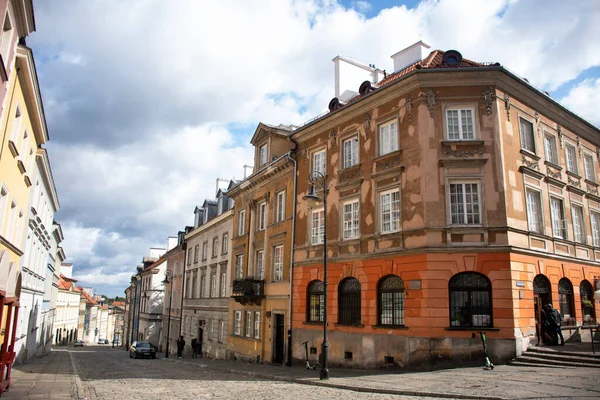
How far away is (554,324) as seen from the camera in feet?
59.1

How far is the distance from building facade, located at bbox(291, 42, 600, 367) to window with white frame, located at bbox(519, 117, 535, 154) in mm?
53

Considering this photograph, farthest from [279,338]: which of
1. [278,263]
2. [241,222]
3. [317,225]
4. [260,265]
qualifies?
[241,222]

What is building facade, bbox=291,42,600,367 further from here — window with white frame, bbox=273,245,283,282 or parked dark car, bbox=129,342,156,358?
parked dark car, bbox=129,342,156,358

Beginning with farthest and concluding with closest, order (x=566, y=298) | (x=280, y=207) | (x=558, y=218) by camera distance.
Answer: (x=280, y=207)
(x=558, y=218)
(x=566, y=298)

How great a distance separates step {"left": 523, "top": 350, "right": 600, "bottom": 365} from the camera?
50.8 ft

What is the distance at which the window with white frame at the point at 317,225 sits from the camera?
23.2 metres

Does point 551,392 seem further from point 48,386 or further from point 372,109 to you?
point 48,386

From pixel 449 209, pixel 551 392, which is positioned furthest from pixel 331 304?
pixel 551 392

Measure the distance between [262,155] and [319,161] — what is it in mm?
7464

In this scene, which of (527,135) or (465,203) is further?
(527,135)

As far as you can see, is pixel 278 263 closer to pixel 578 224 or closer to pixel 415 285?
pixel 415 285

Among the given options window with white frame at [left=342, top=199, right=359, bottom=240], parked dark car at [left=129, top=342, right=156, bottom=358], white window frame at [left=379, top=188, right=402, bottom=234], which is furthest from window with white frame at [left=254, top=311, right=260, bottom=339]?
parked dark car at [left=129, top=342, right=156, bottom=358]

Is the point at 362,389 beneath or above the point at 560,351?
beneath

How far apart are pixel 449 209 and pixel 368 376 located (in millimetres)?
6928
